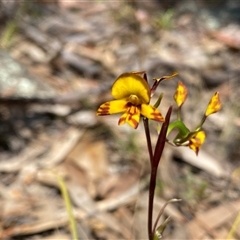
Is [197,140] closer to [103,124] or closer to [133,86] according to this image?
[133,86]

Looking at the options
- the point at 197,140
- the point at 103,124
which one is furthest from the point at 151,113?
the point at 103,124

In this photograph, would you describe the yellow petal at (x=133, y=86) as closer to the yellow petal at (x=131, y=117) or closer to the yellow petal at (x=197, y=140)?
the yellow petal at (x=131, y=117)

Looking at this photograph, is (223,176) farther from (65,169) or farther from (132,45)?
(132,45)

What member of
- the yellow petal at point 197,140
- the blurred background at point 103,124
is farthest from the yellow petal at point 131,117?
the blurred background at point 103,124

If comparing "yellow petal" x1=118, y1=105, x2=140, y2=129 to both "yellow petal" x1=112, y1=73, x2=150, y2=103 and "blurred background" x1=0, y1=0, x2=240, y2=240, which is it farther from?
"blurred background" x1=0, y1=0, x2=240, y2=240

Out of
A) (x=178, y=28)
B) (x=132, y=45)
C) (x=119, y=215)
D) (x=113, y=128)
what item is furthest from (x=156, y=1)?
(x=119, y=215)

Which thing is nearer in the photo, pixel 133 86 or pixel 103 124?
pixel 133 86
